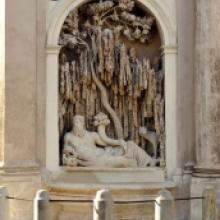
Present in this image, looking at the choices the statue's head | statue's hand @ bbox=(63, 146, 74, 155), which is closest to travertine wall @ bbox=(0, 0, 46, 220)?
statue's hand @ bbox=(63, 146, 74, 155)

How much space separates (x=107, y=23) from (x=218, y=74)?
2492mm

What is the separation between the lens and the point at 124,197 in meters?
10.7

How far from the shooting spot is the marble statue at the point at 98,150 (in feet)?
36.2

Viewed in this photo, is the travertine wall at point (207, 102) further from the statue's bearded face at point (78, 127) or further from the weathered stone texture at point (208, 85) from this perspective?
the statue's bearded face at point (78, 127)

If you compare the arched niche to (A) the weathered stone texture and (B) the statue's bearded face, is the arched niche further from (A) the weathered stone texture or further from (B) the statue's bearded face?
(A) the weathered stone texture

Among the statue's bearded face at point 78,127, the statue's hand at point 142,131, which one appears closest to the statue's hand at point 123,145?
the statue's hand at point 142,131

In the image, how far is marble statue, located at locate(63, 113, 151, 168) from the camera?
11.0 meters

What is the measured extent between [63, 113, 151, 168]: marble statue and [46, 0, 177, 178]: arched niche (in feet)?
1.02

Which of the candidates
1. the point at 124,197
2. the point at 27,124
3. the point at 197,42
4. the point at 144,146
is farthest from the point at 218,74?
the point at 27,124

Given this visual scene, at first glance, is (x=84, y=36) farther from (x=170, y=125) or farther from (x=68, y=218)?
(x=68, y=218)

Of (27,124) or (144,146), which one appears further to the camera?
(144,146)

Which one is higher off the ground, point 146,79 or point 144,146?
point 146,79

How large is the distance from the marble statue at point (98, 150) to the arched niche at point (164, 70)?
1.02 feet

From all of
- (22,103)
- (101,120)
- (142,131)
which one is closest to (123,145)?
(142,131)
